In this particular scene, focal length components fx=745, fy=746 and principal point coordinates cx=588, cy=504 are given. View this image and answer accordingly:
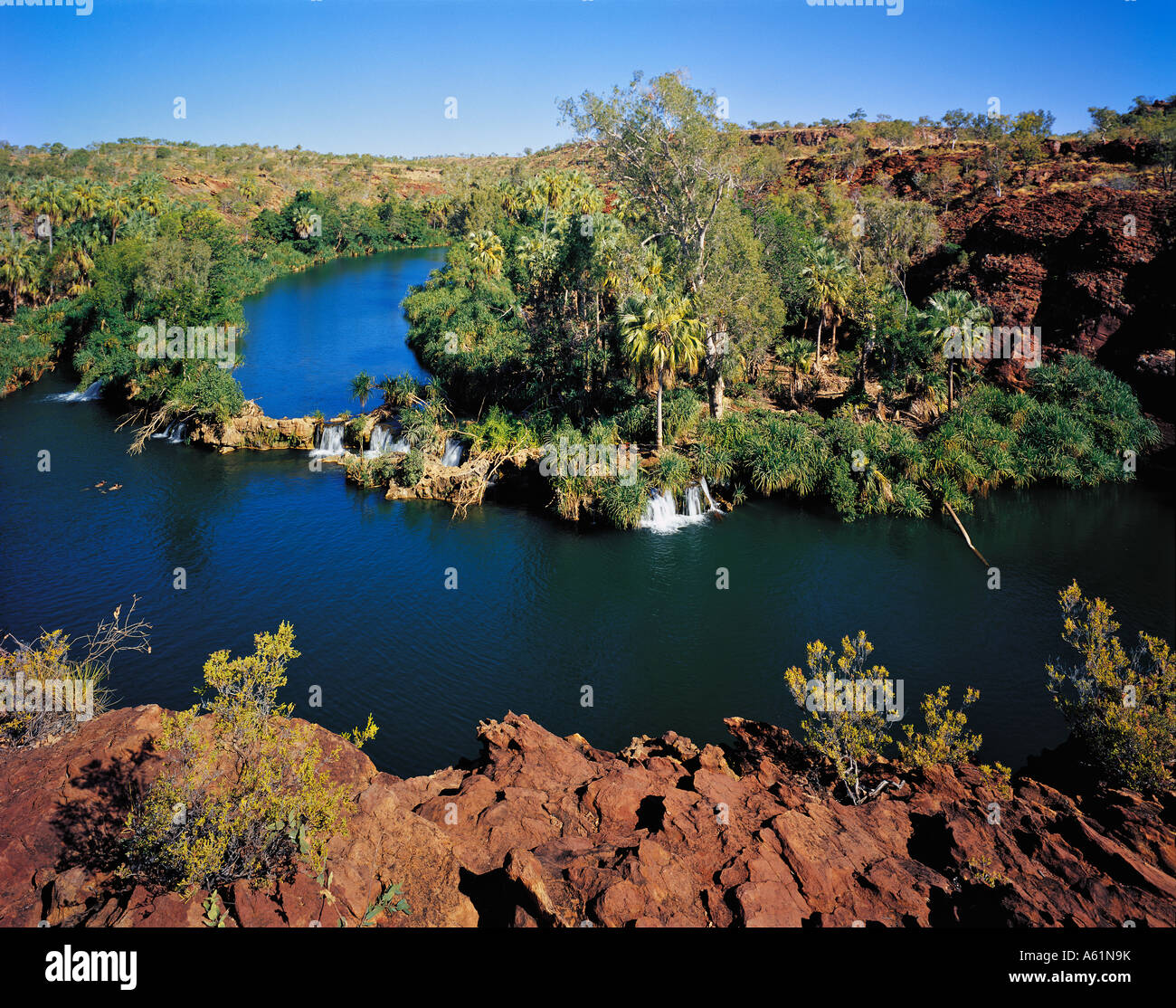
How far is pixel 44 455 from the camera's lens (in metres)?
35.2

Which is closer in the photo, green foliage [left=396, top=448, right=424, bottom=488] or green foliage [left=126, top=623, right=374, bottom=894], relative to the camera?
green foliage [left=126, top=623, right=374, bottom=894]

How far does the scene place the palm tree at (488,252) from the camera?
6172cm

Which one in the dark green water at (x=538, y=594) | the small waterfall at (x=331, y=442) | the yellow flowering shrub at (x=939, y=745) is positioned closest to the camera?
the yellow flowering shrub at (x=939, y=745)

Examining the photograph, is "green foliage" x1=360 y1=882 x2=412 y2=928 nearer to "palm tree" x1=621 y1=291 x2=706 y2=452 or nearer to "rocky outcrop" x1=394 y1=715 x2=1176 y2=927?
"rocky outcrop" x1=394 y1=715 x2=1176 y2=927

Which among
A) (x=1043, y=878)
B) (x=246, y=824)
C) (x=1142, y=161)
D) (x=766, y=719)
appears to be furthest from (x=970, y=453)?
(x=1142, y=161)

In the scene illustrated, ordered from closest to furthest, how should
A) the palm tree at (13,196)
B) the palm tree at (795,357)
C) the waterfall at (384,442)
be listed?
1. the waterfall at (384,442)
2. the palm tree at (795,357)
3. the palm tree at (13,196)

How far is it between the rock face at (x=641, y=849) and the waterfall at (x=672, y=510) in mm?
16190

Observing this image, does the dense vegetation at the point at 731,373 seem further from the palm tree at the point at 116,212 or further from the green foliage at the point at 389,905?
the palm tree at the point at 116,212

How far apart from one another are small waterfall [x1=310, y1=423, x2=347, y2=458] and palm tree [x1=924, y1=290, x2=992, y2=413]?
2890 centimetres

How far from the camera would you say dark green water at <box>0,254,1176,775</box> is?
19484 millimetres

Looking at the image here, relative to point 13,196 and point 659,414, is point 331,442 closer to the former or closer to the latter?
point 659,414

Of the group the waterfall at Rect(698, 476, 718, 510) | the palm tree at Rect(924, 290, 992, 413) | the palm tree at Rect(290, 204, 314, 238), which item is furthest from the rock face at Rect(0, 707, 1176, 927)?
the palm tree at Rect(290, 204, 314, 238)

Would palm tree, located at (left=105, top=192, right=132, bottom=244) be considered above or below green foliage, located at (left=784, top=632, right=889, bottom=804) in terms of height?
above

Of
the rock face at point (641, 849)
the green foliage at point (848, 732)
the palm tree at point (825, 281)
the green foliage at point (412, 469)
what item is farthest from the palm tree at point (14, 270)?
the green foliage at point (848, 732)
